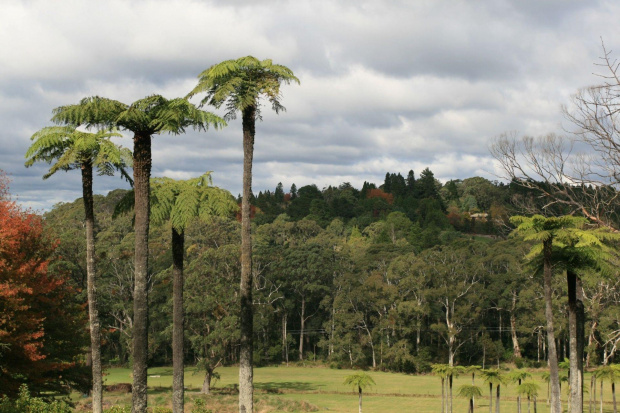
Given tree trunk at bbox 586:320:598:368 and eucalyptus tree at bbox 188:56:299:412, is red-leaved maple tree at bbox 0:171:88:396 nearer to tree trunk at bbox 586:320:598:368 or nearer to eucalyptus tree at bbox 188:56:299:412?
eucalyptus tree at bbox 188:56:299:412

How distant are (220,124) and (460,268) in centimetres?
5382

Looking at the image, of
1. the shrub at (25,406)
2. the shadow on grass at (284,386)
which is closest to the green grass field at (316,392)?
the shadow on grass at (284,386)

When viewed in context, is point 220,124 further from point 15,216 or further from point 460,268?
point 460,268

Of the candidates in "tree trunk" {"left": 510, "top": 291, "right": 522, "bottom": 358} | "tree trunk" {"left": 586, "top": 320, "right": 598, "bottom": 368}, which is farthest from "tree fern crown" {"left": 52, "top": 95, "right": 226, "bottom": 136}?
"tree trunk" {"left": 510, "top": 291, "right": 522, "bottom": 358}

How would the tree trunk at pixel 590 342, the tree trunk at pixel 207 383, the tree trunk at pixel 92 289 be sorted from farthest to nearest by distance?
the tree trunk at pixel 590 342, the tree trunk at pixel 207 383, the tree trunk at pixel 92 289

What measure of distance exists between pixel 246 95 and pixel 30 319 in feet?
38.0

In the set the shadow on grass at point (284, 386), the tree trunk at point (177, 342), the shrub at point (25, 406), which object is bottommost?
Result: the shadow on grass at point (284, 386)

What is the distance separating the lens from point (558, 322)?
59688 millimetres

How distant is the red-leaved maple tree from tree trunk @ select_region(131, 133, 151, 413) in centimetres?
620

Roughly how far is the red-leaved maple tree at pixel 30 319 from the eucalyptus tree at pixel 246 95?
26.7ft

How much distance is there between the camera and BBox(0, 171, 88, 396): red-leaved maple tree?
66.8 ft

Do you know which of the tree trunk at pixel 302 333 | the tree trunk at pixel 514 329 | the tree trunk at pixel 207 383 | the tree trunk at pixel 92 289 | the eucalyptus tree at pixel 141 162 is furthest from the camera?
the tree trunk at pixel 302 333

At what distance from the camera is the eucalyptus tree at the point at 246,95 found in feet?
57.6

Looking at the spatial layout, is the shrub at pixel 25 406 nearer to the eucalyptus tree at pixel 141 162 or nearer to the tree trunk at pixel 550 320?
the eucalyptus tree at pixel 141 162
